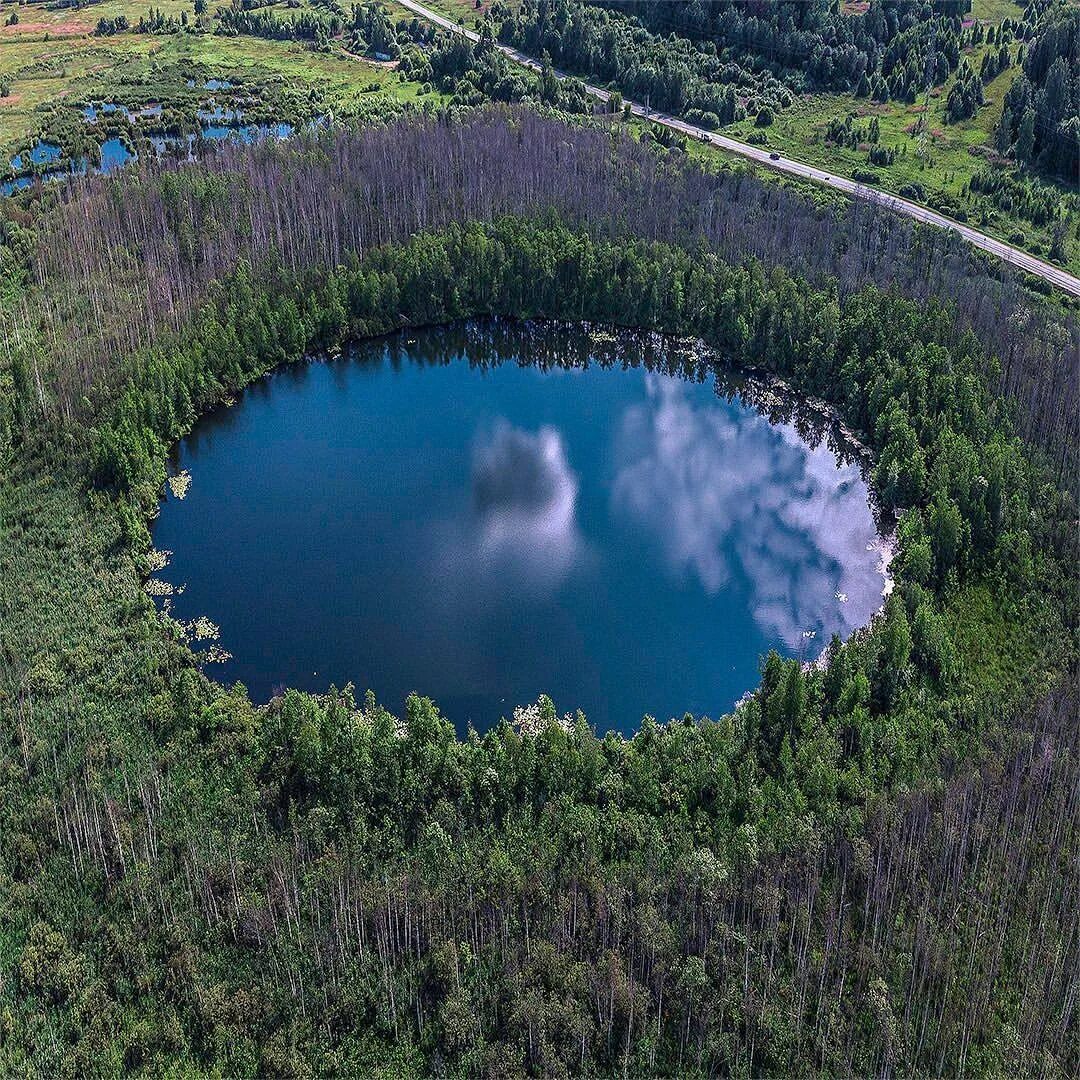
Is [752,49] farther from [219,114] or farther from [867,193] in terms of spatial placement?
[219,114]

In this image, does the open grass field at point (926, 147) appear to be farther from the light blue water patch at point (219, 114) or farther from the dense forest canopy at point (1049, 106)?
the light blue water patch at point (219, 114)

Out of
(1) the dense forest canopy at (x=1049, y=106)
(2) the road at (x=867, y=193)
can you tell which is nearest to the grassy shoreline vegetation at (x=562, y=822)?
(2) the road at (x=867, y=193)

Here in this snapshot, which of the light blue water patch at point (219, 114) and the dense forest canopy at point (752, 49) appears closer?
the dense forest canopy at point (752, 49)

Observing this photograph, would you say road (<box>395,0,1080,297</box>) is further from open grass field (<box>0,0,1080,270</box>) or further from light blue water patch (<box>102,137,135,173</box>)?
light blue water patch (<box>102,137,135,173</box>)

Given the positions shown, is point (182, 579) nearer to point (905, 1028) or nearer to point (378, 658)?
point (378, 658)

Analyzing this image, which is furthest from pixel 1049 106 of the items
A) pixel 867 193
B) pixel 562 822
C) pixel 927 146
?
pixel 562 822

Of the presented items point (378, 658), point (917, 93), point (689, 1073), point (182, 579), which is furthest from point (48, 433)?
point (917, 93)
